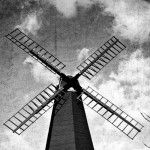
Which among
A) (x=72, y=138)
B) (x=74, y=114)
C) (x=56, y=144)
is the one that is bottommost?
(x=56, y=144)

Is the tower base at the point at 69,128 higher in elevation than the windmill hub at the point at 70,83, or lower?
lower

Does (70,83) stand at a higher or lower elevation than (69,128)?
higher

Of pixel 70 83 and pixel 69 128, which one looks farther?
pixel 70 83

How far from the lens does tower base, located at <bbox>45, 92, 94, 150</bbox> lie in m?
9.69

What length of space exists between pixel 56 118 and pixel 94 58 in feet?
15.3

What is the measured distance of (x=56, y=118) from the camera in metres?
10.8

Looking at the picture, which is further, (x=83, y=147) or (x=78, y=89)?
(x=78, y=89)

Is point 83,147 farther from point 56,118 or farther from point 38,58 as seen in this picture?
point 38,58

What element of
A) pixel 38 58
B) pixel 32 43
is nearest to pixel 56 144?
pixel 38 58

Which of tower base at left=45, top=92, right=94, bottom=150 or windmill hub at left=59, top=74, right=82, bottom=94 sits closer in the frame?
tower base at left=45, top=92, right=94, bottom=150

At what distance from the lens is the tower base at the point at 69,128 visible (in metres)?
9.69

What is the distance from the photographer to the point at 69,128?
397 inches

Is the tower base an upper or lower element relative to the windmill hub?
lower

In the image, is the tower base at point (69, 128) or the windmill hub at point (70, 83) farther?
the windmill hub at point (70, 83)
